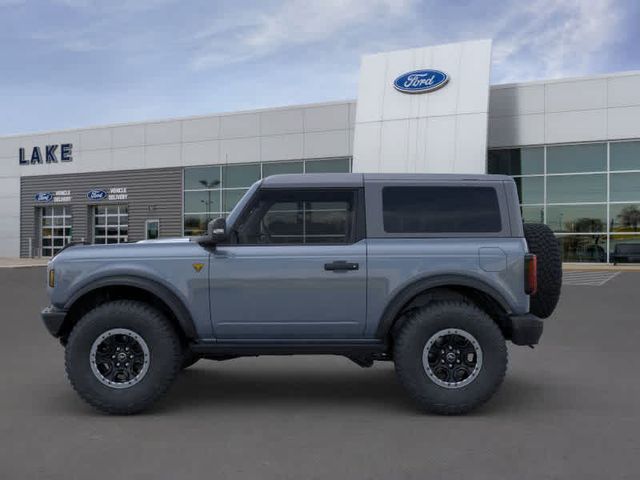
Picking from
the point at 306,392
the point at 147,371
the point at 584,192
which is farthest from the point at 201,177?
the point at 147,371

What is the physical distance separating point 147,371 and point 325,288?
1514 millimetres

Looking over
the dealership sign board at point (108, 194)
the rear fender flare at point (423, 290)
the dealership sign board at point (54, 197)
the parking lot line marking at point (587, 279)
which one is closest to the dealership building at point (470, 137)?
the parking lot line marking at point (587, 279)

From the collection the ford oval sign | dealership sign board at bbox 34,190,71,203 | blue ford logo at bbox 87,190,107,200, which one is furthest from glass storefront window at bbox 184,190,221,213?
the ford oval sign

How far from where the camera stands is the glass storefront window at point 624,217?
27766 millimetres

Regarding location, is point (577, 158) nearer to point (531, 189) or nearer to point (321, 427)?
point (531, 189)

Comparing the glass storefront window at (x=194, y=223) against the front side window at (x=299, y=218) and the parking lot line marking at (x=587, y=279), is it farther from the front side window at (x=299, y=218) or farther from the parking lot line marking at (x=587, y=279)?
the front side window at (x=299, y=218)

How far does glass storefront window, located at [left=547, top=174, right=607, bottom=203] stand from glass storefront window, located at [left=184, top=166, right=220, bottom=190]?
54.0 feet

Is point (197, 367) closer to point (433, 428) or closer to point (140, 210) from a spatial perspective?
point (433, 428)

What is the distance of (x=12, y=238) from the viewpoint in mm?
42656

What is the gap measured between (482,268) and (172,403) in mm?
2774

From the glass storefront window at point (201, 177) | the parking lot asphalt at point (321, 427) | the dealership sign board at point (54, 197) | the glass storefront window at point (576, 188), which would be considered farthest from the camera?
the dealership sign board at point (54, 197)

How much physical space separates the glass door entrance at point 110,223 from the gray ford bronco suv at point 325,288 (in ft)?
113

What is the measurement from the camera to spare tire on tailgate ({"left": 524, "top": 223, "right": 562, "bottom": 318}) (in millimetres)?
5762

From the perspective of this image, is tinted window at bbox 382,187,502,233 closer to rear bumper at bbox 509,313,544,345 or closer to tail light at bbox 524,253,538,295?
tail light at bbox 524,253,538,295
